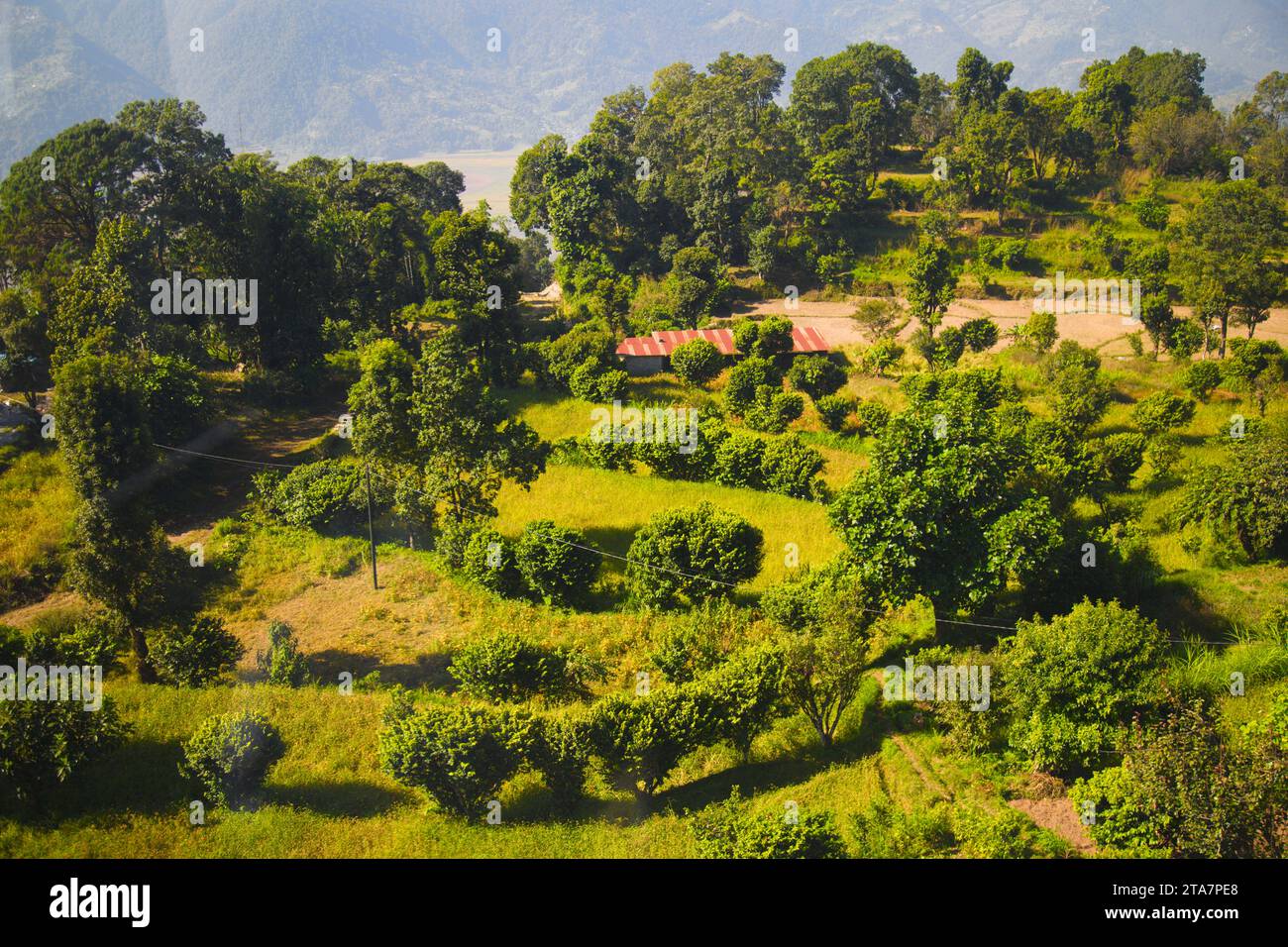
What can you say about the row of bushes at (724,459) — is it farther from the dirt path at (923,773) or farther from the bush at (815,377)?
the dirt path at (923,773)

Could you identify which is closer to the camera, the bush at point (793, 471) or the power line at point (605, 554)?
the power line at point (605, 554)

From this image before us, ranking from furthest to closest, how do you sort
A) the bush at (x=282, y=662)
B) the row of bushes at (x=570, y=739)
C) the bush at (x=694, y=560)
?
1. the bush at (x=694, y=560)
2. the bush at (x=282, y=662)
3. the row of bushes at (x=570, y=739)

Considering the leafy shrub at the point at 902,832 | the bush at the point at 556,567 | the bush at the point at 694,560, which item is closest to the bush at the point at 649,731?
the leafy shrub at the point at 902,832

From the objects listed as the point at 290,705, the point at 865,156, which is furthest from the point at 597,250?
the point at 290,705

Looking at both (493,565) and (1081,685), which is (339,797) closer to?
(493,565)

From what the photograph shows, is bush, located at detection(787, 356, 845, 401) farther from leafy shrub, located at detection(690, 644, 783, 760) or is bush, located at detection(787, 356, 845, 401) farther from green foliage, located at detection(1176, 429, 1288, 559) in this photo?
leafy shrub, located at detection(690, 644, 783, 760)

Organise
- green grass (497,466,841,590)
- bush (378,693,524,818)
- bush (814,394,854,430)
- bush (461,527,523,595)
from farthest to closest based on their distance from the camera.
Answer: bush (814,394,854,430), green grass (497,466,841,590), bush (461,527,523,595), bush (378,693,524,818)

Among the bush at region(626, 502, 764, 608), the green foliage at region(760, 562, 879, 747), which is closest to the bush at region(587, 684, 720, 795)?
the green foliage at region(760, 562, 879, 747)
